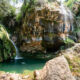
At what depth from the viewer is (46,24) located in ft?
53.7

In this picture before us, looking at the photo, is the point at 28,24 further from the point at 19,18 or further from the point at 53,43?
the point at 53,43

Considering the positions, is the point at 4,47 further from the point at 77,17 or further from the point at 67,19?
the point at 77,17

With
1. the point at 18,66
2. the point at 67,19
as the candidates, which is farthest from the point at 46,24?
the point at 18,66

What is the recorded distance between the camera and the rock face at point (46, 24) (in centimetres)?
1608

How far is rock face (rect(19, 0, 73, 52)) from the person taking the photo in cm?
1608

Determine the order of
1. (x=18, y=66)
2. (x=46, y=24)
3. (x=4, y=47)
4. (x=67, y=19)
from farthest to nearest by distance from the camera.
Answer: (x=67, y=19), (x=46, y=24), (x=4, y=47), (x=18, y=66)

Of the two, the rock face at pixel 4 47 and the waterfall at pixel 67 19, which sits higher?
the waterfall at pixel 67 19

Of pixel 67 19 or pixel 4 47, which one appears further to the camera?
pixel 67 19

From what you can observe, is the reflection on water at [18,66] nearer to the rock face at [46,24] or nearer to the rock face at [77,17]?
the rock face at [46,24]

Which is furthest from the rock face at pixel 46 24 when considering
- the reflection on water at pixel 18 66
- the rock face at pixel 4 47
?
the reflection on water at pixel 18 66

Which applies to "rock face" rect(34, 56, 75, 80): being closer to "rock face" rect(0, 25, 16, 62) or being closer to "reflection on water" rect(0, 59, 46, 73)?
"reflection on water" rect(0, 59, 46, 73)

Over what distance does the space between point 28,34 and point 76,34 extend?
616cm

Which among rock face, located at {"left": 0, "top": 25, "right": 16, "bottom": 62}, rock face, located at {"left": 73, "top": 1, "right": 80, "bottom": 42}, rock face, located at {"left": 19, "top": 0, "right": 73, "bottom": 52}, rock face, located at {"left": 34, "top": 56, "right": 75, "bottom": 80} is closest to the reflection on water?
rock face, located at {"left": 0, "top": 25, "right": 16, "bottom": 62}

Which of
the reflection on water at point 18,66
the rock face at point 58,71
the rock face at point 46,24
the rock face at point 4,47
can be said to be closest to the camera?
the rock face at point 58,71
